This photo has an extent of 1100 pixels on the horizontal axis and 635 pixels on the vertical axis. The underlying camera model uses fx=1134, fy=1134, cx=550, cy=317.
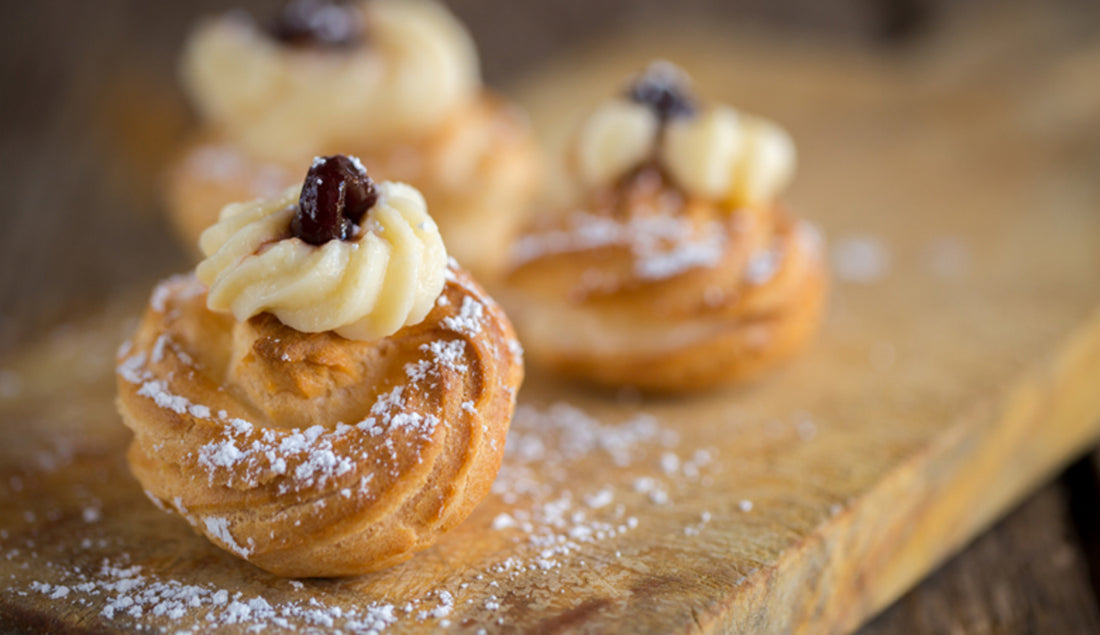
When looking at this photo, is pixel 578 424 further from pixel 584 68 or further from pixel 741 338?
pixel 584 68

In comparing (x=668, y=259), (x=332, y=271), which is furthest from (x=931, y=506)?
(x=332, y=271)

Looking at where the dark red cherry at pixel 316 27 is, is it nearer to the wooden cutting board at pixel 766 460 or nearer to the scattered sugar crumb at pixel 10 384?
the wooden cutting board at pixel 766 460

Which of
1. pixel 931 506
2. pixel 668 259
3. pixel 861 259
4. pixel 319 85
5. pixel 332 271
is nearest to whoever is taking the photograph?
pixel 332 271

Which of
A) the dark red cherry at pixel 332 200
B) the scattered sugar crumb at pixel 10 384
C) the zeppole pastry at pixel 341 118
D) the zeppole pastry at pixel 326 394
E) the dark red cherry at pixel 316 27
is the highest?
the dark red cherry at pixel 316 27

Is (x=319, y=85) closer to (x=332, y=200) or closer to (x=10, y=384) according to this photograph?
(x=10, y=384)

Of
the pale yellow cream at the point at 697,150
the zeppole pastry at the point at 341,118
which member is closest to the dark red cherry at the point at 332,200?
the pale yellow cream at the point at 697,150
